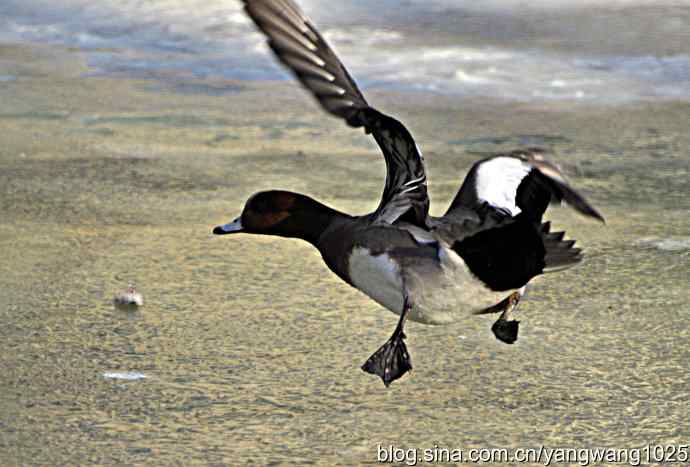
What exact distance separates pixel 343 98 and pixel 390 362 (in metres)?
0.71

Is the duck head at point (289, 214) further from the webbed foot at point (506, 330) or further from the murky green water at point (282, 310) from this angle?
the webbed foot at point (506, 330)

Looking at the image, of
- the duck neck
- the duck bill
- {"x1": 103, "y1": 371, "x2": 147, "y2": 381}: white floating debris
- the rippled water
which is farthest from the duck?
the rippled water

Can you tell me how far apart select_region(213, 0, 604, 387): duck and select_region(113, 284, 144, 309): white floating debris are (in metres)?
0.89

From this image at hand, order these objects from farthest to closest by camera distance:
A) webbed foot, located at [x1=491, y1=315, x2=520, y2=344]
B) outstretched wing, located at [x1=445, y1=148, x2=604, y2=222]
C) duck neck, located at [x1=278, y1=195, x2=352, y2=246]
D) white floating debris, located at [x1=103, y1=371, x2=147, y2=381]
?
duck neck, located at [x1=278, y1=195, x2=352, y2=246], webbed foot, located at [x1=491, y1=315, x2=520, y2=344], white floating debris, located at [x1=103, y1=371, x2=147, y2=381], outstretched wing, located at [x1=445, y1=148, x2=604, y2=222]

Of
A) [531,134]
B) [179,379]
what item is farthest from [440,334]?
[531,134]

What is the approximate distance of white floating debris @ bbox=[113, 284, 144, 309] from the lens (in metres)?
4.43

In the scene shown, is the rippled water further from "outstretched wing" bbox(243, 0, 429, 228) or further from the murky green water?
"outstretched wing" bbox(243, 0, 429, 228)

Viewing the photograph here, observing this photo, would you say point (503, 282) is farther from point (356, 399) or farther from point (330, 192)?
point (330, 192)

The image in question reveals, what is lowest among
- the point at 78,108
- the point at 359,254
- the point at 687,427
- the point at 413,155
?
the point at 78,108

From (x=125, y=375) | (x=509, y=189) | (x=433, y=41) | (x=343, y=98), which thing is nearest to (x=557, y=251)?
(x=509, y=189)

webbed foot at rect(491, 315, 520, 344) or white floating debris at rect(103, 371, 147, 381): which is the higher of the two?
webbed foot at rect(491, 315, 520, 344)

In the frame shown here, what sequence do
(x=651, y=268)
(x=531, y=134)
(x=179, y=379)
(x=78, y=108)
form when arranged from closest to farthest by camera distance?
→ (x=179, y=379) → (x=651, y=268) → (x=531, y=134) → (x=78, y=108)

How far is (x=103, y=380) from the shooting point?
377 cm

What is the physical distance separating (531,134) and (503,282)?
3.44 m
